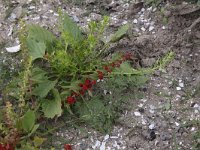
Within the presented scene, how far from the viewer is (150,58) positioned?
3.43 meters

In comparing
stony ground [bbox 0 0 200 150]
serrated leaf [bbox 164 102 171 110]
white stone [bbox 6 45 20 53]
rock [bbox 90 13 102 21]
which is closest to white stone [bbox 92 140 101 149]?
stony ground [bbox 0 0 200 150]

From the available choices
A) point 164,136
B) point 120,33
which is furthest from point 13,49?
point 164,136

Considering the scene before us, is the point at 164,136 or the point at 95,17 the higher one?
the point at 95,17

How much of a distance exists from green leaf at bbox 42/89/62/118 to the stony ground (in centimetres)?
14

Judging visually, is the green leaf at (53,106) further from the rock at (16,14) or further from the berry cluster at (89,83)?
the rock at (16,14)

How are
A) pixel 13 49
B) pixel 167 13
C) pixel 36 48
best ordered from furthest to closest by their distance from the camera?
pixel 167 13 → pixel 13 49 → pixel 36 48

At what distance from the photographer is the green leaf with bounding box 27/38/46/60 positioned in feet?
10.7

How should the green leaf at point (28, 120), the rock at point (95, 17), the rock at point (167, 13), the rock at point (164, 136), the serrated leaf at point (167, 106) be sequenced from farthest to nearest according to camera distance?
the rock at point (95, 17) → the rock at point (167, 13) → the serrated leaf at point (167, 106) → the rock at point (164, 136) → the green leaf at point (28, 120)

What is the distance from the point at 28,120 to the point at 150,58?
3.26ft

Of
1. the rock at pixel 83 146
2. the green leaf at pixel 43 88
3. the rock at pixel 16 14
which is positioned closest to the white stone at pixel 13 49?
the rock at pixel 16 14

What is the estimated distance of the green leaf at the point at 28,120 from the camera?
2.92 m

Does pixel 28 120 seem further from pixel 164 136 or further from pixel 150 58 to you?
pixel 150 58

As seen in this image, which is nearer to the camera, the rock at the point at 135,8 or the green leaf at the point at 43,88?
the green leaf at the point at 43,88

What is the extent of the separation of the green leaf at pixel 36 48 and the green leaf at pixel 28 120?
0.49 m
